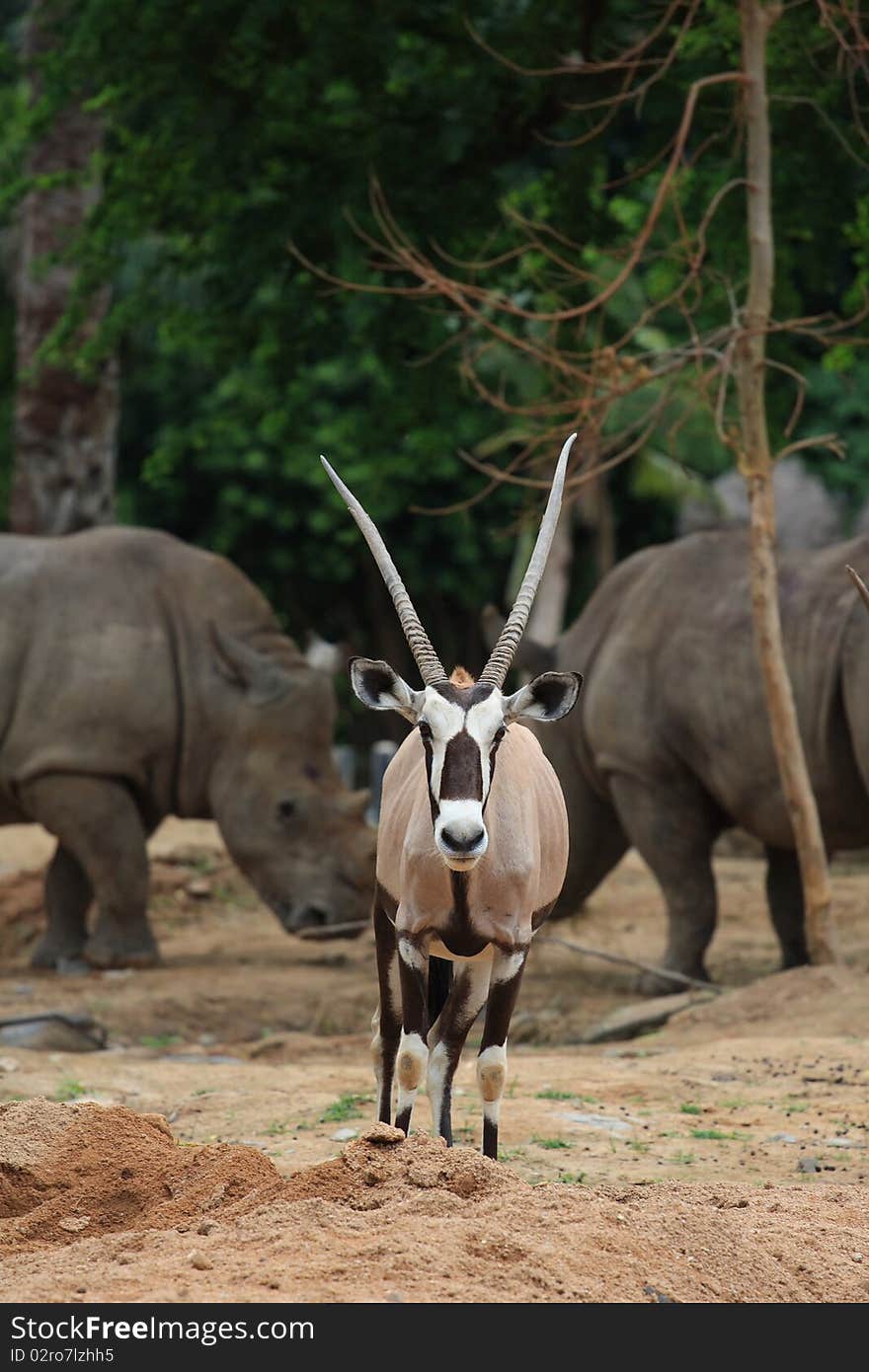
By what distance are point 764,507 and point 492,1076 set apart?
4531 mm

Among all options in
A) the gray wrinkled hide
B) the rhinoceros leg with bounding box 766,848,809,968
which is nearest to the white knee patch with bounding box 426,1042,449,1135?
the rhinoceros leg with bounding box 766,848,809,968

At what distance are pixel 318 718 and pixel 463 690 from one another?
614cm

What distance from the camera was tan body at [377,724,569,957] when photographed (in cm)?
515

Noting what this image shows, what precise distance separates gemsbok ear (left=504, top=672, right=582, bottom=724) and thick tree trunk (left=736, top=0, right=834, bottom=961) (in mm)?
3829

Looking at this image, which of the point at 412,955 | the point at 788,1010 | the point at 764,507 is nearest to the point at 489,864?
the point at 412,955

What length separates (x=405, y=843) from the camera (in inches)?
207

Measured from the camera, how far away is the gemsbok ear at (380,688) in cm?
519

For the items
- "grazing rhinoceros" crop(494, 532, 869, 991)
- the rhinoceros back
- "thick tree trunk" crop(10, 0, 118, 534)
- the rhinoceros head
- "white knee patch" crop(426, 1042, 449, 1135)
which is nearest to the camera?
"white knee patch" crop(426, 1042, 449, 1135)

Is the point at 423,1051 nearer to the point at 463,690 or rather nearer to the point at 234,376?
the point at 463,690

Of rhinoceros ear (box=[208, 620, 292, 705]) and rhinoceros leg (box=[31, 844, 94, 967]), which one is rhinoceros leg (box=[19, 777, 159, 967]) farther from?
rhinoceros ear (box=[208, 620, 292, 705])

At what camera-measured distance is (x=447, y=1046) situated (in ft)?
17.8

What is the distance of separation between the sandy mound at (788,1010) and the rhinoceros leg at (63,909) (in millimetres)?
4230

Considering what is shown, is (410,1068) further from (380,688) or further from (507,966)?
(380,688)
